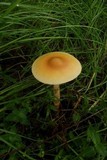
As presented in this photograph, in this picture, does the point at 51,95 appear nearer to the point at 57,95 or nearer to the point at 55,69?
the point at 57,95

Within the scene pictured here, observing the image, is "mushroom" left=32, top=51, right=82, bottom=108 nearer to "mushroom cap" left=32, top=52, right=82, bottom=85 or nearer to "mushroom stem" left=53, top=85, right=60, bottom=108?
"mushroom cap" left=32, top=52, right=82, bottom=85

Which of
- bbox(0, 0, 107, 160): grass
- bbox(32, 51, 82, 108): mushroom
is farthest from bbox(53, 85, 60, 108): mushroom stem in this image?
bbox(32, 51, 82, 108): mushroom

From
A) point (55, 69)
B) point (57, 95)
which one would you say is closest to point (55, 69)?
point (55, 69)

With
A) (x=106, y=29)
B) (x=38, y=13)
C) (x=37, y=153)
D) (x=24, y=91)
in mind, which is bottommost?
(x=37, y=153)

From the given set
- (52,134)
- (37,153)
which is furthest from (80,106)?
(37,153)

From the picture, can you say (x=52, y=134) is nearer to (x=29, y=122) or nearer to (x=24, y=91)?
(x=29, y=122)

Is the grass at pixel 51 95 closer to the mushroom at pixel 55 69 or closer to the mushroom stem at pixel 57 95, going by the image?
the mushroom stem at pixel 57 95
